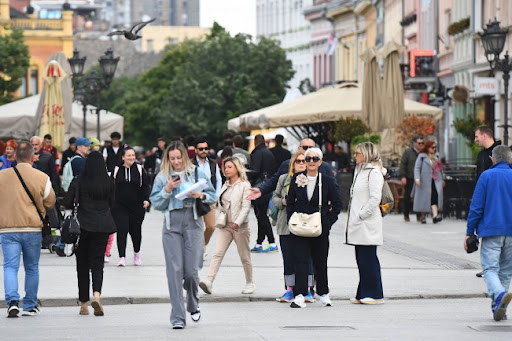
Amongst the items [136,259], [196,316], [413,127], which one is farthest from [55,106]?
[196,316]

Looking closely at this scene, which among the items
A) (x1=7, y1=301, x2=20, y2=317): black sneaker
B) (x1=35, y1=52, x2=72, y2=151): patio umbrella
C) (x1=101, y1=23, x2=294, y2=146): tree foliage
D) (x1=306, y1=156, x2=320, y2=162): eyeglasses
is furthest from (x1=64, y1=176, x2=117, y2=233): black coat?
(x1=101, y1=23, x2=294, y2=146): tree foliage

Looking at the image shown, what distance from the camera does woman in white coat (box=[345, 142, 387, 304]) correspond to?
16.8 meters

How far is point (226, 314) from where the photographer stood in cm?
1593

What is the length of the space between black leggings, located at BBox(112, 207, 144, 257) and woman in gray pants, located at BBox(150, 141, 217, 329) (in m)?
6.74

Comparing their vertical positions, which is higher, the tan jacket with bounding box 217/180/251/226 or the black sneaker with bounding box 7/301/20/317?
the tan jacket with bounding box 217/180/251/226

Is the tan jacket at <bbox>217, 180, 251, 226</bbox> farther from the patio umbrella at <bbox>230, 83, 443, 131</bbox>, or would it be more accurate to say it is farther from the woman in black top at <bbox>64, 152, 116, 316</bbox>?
the patio umbrella at <bbox>230, 83, 443, 131</bbox>

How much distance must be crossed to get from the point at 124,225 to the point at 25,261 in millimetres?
5590

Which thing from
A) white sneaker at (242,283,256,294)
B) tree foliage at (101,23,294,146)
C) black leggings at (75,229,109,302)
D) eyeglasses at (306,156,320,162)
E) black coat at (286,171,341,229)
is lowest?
white sneaker at (242,283,256,294)

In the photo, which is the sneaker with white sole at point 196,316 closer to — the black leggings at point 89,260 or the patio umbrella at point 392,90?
the black leggings at point 89,260

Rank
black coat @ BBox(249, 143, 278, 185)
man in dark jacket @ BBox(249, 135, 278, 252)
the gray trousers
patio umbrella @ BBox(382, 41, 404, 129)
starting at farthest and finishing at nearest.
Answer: patio umbrella @ BBox(382, 41, 404, 129) → black coat @ BBox(249, 143, 278, 185) → man in dark jacket @ BBox(249, 135, 278, 252) → the gray trousers

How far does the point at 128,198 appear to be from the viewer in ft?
70.2

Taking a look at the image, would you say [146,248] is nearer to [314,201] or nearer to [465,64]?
[314,201]

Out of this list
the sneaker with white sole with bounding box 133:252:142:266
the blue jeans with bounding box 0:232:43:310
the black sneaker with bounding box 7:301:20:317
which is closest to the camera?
the black sneaker with bounding box 7:301:20:317

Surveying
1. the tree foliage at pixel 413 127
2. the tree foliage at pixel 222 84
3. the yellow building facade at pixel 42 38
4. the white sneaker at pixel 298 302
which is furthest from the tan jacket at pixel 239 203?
the yellow building facade at pixel 42 38
